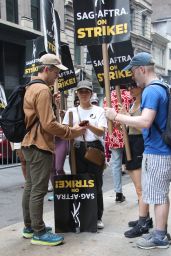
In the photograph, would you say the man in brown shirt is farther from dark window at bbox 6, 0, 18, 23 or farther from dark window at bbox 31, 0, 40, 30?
dark window at bbox 31, 0, 40, 30

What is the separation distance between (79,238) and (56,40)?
3566mm

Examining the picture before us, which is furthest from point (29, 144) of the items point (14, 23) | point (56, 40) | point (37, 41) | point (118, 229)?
point (14, 23)

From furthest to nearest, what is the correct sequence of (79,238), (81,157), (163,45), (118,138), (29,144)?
(163,45) < (118,138) < (81,157) < (79,238) < (29,144)

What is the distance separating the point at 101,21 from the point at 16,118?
161 centimetres

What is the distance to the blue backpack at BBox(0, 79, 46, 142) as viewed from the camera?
458cm

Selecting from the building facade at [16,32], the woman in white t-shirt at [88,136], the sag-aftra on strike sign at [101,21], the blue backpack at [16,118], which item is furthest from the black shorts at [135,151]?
the building facade at [16,32]

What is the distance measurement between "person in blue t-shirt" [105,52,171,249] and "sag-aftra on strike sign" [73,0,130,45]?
2.86 ft

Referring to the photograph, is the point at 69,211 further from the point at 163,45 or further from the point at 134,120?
the point at 163,45

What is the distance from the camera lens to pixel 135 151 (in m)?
5.45

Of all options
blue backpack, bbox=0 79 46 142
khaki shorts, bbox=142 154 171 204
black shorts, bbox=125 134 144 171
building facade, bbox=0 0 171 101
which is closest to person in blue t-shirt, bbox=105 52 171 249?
khaki shorts, bbox=142 154 171 204

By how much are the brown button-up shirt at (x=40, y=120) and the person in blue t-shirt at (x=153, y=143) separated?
0.56 metres

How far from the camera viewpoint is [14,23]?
20.7 metres

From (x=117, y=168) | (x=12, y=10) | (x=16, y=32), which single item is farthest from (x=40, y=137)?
(x=12, y=10)

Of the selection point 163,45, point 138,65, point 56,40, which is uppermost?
point 163,45
